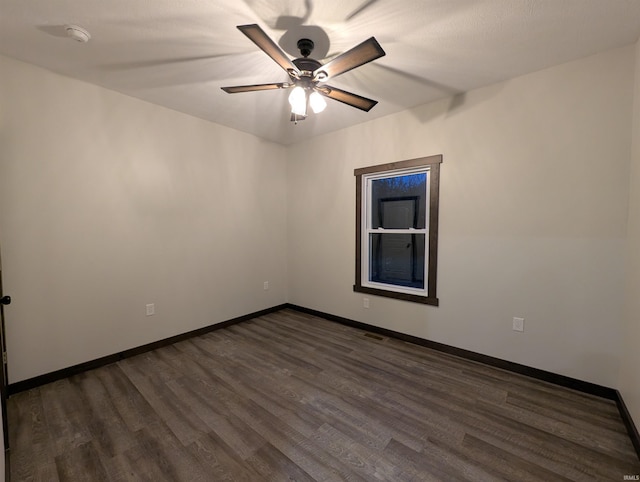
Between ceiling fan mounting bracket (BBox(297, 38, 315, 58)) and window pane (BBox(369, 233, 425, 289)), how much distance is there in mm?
2178

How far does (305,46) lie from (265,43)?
1.75 ft

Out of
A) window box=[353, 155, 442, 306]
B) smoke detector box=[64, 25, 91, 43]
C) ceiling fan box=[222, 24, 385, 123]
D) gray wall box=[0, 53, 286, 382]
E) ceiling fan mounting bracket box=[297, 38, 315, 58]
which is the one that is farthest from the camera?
window box=[353, 155, 442, 306]

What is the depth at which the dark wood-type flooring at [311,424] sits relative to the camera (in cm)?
154

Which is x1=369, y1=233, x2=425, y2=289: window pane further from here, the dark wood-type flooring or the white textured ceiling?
the white textured ceiling

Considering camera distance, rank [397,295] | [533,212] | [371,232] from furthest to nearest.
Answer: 1. [371,232]
2. [397,295]
3. [533,212]

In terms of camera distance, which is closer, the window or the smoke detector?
the smoke detector

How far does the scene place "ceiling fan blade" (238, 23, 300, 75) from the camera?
4.44 feet

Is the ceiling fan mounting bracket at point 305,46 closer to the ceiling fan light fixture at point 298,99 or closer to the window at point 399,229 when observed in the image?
the ceiling fan light fixture at point 298,99

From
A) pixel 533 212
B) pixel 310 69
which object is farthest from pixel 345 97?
pixel 533 212

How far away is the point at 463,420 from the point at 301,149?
3.73m

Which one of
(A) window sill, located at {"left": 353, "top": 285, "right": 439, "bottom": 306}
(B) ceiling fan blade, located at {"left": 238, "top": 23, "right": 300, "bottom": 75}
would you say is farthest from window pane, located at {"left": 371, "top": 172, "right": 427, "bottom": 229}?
(B) ceiling fan blade, located at {"left": 238, "top": 23, "right": 300, "bottom": 75}

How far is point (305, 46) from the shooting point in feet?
6.30

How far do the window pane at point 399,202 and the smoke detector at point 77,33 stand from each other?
289 centimetres

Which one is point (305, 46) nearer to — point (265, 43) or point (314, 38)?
point (314, 38)
